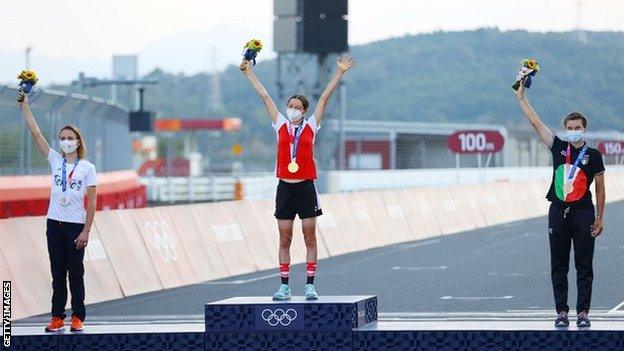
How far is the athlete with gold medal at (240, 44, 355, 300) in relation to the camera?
13578 millimetres

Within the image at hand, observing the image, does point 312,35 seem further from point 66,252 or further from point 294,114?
point 294,114

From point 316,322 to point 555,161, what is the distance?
2352mm

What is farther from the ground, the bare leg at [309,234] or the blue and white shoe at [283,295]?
the bare leg at [309,234]

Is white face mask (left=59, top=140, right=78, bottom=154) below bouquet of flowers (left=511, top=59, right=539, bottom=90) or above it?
below

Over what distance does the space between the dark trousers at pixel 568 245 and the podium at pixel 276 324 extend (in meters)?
1.69

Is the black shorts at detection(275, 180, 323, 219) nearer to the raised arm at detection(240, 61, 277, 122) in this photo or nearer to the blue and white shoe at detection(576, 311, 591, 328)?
the raised arm at detection(240, 61, 277, 122)

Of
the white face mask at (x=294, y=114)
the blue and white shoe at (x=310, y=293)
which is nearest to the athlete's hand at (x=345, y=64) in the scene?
the white face mask at (x=294, y=114)

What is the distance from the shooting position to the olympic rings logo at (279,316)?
12891 mm

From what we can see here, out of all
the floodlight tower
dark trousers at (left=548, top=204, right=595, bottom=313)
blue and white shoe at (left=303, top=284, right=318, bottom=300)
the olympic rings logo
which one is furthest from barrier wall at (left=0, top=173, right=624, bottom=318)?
the floodlight tower

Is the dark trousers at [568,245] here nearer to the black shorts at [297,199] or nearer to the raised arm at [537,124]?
the raised arm at [537,124]

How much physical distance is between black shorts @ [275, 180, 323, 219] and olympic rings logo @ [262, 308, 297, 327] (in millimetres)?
1126

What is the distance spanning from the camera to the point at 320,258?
94.9ft

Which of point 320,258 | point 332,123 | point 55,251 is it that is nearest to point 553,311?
point 55,251

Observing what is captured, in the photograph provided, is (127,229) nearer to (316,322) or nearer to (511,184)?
(316,322)
